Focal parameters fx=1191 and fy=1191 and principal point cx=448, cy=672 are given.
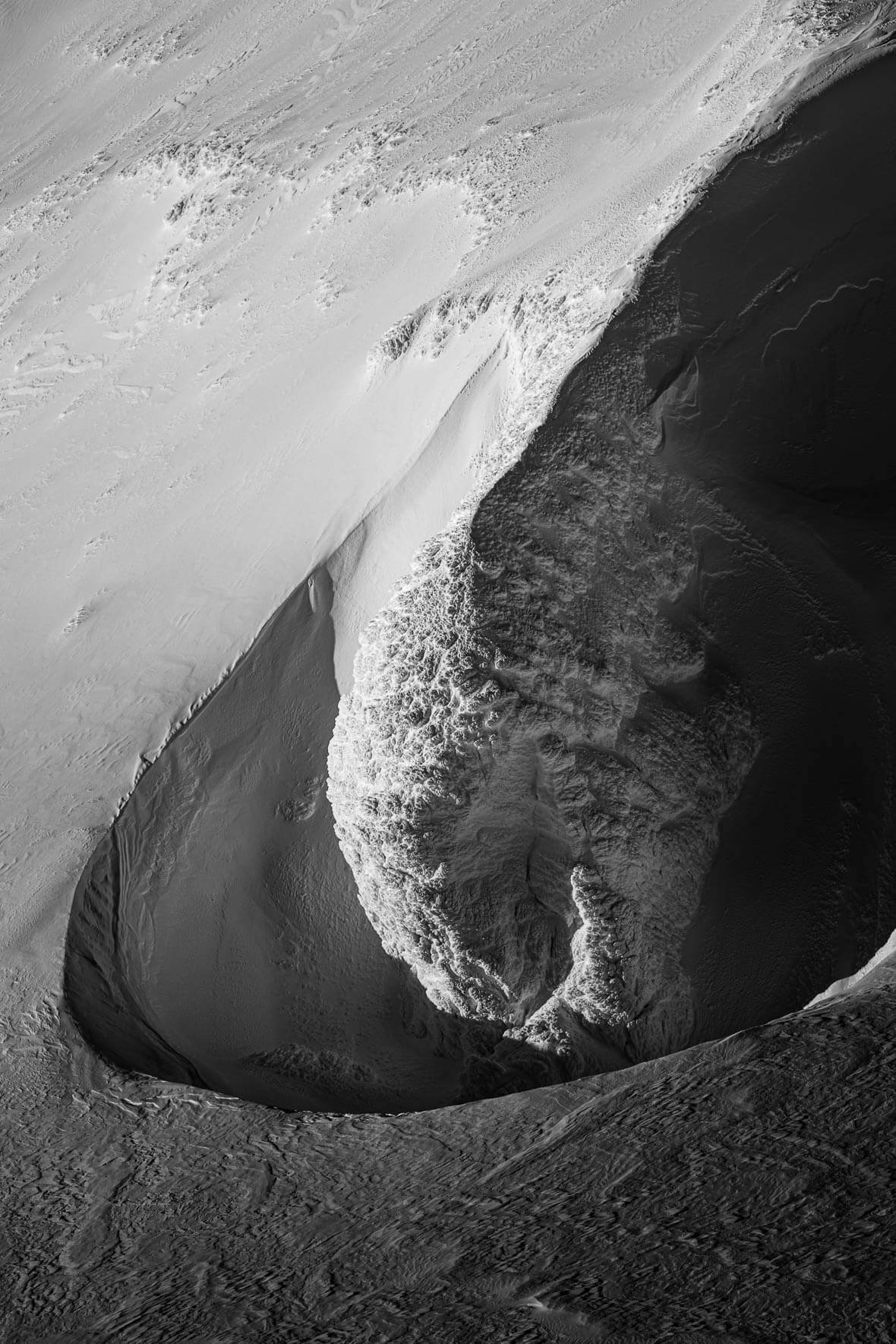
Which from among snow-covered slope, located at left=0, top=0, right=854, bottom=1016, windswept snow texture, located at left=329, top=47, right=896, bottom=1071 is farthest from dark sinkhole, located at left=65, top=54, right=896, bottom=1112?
snow-covered slope, located at left=0, top=0, right=854, bottom=1016

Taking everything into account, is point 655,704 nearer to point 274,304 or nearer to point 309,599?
point 309,599

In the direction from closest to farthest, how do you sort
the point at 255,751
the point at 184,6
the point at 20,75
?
the point at 255,751
the point at 184,6
the point at 20,75

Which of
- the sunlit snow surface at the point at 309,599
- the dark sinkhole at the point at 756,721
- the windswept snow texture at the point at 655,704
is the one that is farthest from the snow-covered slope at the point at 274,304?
the windswept snow texture at the point at 655,704

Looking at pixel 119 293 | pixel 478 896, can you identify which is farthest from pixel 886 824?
pixel 119 293

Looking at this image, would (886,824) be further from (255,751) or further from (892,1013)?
(255,751)

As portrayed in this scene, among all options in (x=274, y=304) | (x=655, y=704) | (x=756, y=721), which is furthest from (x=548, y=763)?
(x=274, y=304)

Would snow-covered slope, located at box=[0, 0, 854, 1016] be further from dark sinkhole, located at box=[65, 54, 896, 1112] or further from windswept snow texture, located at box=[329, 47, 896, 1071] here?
windswept snow texture, located at box=[329, 47, 896, 1071]

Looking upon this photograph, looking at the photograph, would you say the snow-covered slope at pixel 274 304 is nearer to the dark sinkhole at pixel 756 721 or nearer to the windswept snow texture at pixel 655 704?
the dark sinkhole at pixel 756 721
